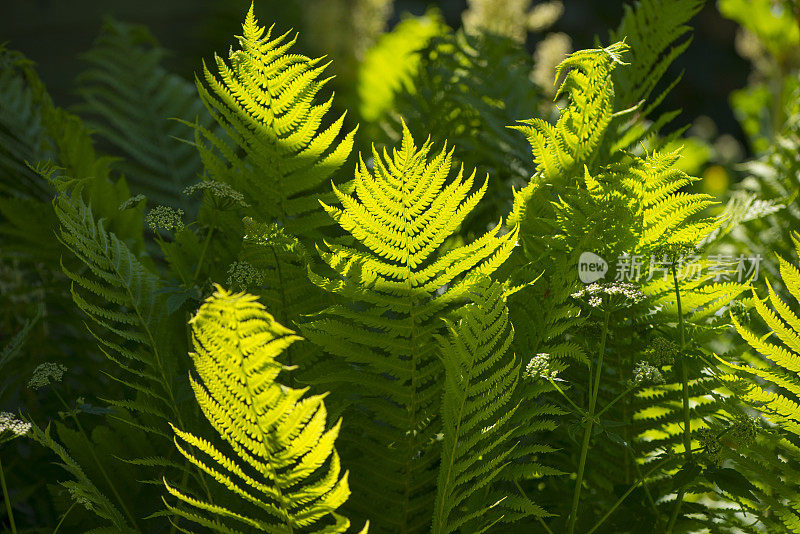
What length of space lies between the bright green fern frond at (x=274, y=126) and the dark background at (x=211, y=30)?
2.01 m

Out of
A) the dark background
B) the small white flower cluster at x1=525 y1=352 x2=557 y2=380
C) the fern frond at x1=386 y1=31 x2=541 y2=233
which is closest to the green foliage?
the small white flower cluster at x1=525 y1=352 x2=557 y2=380

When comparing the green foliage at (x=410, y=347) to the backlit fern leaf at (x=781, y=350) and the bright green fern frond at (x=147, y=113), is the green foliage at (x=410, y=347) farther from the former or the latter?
the bright green fern frond at (x=147, y=113)

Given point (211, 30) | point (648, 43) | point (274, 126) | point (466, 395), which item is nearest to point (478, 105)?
point (648, 43)

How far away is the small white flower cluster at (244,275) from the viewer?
44cm

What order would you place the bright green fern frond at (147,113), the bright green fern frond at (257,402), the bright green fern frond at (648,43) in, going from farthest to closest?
the bright green fern frond at (147,113)
the bright green fern frond at (648,43)
the bright green fern frond at (257,402)

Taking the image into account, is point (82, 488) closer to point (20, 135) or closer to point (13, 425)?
point (13, 425)

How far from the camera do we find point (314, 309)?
0.48 metres

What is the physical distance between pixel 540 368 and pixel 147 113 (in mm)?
554

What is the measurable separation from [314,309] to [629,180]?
0.20 meters

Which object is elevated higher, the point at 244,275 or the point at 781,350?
the point at 781,350

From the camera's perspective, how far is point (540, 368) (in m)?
0.40

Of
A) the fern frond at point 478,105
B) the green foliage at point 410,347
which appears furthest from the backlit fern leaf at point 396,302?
the fern frond at point 478,105

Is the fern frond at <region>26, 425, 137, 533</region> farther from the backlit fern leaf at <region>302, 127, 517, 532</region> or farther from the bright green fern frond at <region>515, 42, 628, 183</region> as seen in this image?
the bright green fern frond at <region>515, 42, 628, 183</region>

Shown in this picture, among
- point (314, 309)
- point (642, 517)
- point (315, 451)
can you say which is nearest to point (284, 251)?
point (314, 309)
